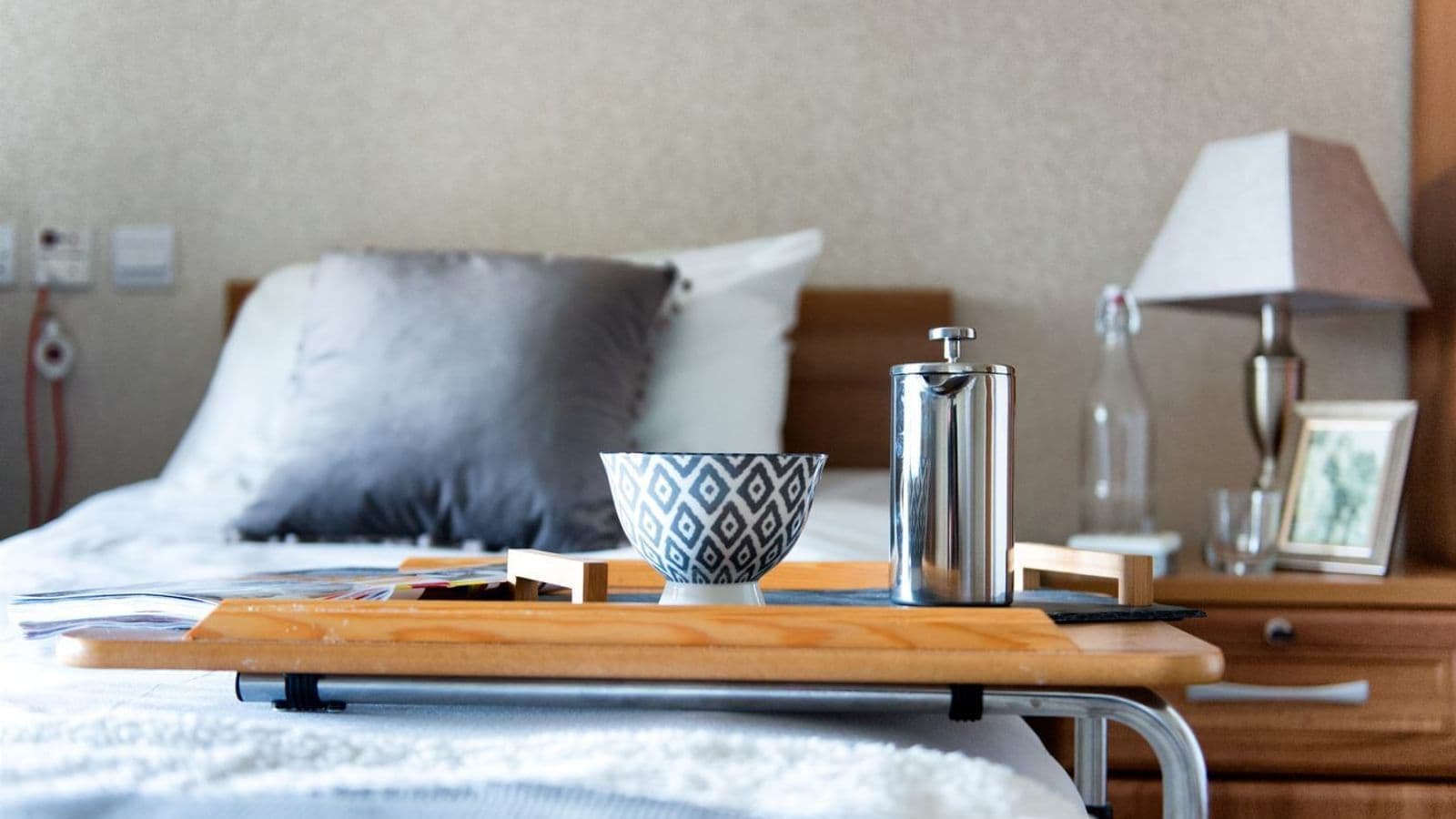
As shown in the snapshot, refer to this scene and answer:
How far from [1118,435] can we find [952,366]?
1.11 m

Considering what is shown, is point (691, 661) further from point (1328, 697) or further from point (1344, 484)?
point (1344, 484)

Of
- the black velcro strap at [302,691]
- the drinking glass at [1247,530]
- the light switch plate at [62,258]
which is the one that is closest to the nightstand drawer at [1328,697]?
the drinking glass at [1247,530]

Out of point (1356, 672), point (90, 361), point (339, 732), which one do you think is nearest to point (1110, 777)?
point (1356, 672)

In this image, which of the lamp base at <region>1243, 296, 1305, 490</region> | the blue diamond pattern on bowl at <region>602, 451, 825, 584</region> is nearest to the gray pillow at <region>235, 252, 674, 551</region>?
the blue diamond pattern on bowl at <region>602, 451, 825, 584</region>

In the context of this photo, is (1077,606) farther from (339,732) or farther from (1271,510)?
(1271,510)

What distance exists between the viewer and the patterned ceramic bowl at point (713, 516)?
72 cm

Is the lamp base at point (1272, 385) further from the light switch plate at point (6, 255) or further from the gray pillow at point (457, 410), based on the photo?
the light switch plate at point (6, 255)

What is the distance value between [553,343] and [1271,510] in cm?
96

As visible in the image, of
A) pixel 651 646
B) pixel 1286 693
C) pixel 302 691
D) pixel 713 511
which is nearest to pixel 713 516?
pixel 713 511

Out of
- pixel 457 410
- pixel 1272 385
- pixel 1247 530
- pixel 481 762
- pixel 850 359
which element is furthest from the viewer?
pixel 850 359

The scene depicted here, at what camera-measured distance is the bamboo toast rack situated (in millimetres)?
582

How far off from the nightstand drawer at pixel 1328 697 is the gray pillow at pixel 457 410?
0.74 meters

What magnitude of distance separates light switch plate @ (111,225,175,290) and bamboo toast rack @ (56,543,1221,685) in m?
1.65

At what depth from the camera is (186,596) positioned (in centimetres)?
71
